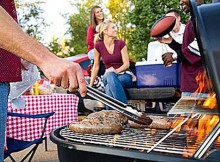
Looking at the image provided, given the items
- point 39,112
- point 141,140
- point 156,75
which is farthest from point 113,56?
point 141,140

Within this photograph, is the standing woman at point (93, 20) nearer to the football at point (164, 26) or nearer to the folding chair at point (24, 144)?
the folding chair at point (24, 144)

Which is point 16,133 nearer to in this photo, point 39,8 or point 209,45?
point 209,45

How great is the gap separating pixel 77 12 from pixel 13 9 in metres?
24.3

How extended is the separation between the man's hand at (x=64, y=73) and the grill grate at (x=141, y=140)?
23.2 inches

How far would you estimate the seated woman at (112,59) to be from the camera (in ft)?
16.3

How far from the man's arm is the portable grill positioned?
0.35 m

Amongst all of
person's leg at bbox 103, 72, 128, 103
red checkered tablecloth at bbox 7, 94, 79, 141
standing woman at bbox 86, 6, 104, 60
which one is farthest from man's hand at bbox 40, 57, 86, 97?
standing woman at bbox 86, 6, 104, 60

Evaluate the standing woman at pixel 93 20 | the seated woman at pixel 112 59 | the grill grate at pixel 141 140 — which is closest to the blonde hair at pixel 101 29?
the seated woman at pixel 112 59

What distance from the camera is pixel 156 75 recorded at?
195 inches

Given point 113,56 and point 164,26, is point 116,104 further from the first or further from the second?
point 113,56

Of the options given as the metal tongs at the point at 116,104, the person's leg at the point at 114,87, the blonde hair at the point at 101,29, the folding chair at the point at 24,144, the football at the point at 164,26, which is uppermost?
the blonde hair at the point at 101,29

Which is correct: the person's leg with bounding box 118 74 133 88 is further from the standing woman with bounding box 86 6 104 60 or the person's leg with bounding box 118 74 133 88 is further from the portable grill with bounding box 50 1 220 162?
the portable grill with bounding box 50 1 220 162

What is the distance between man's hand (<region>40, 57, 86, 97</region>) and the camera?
45.2 inches

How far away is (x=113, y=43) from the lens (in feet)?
17.4
